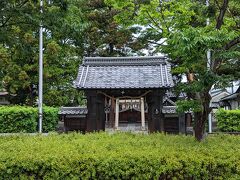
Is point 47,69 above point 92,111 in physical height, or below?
above

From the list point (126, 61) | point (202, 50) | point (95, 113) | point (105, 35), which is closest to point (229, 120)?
point (126, 61)

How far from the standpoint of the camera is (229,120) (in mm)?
14898

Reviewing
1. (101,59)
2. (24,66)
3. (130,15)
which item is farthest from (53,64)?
(130,15)

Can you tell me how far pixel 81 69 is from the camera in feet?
50.6

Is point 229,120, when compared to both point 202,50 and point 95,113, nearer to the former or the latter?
point 95,113

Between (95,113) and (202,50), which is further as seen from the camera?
(95,113)

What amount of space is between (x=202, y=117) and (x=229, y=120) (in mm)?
9300

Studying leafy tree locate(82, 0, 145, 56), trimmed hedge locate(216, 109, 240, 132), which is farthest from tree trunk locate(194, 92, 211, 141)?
leafy tree locate(82, 0, 145, 56)

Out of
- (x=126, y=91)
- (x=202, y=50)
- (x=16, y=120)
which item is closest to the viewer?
(x=202, y=50)

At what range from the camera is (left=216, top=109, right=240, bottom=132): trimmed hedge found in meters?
14.8

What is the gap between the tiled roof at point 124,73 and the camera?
44.3 feet

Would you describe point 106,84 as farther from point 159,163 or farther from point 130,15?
point 159,163

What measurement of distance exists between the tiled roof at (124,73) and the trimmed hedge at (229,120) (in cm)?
363

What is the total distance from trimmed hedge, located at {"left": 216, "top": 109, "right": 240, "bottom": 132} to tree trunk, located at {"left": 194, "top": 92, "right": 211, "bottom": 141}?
29.9 feet
